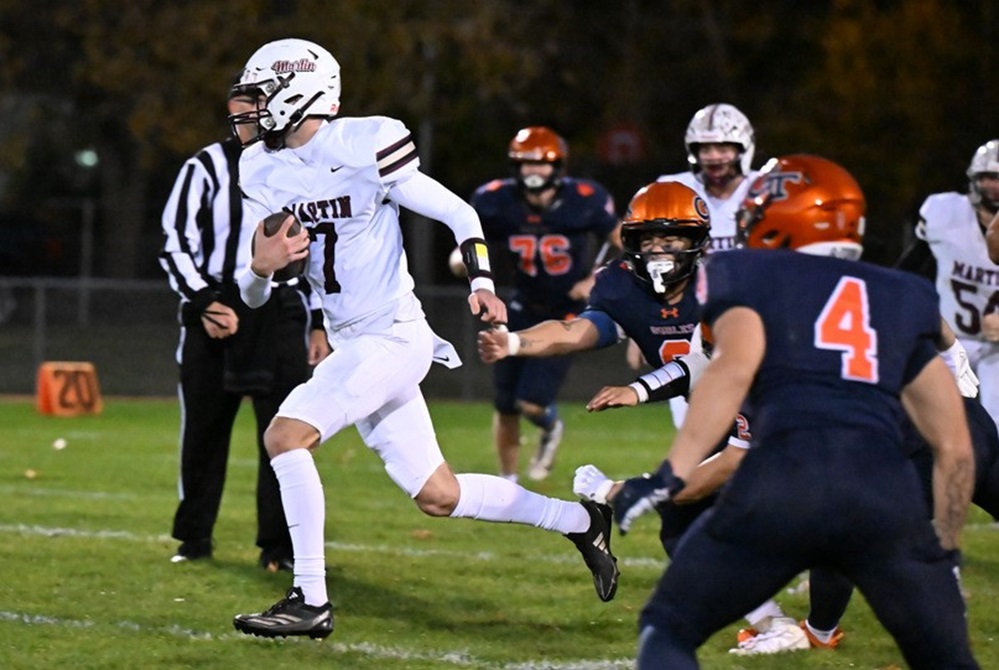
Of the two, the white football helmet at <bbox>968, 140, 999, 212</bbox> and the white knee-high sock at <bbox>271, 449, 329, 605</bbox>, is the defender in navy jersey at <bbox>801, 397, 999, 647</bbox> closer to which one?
the white knee-high sock at <bbox>271, 449, 329, 605</bbox>

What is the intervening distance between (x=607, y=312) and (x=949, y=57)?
19974 millimetres

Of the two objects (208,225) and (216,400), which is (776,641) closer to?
(216,400)

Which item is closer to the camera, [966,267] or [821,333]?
[821,333]

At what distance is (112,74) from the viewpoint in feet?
71.1

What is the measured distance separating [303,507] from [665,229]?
1355mm

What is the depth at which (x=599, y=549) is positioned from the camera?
607 centimetres

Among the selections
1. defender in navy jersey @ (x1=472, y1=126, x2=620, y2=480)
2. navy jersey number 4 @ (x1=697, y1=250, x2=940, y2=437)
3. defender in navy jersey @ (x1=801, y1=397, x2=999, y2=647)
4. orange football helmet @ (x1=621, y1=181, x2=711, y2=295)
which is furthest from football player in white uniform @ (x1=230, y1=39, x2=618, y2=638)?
defender in navy jersey @ (x1=472, y1=126, x2=620, y2=480)

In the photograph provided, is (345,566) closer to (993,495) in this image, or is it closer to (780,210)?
(993,495)

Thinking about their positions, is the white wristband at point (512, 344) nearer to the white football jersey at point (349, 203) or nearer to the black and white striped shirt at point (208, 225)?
the white football jersey at point (349, 203)

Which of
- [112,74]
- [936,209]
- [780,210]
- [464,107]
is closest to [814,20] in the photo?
[464,107]

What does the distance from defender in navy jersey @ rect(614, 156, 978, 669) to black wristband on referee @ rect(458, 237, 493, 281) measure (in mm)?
1842

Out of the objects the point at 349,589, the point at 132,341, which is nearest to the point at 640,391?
the point at 349,589

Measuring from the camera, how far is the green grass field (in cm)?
548

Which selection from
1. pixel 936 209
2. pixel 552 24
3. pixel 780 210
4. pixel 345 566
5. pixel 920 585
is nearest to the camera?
pixel 920 585
